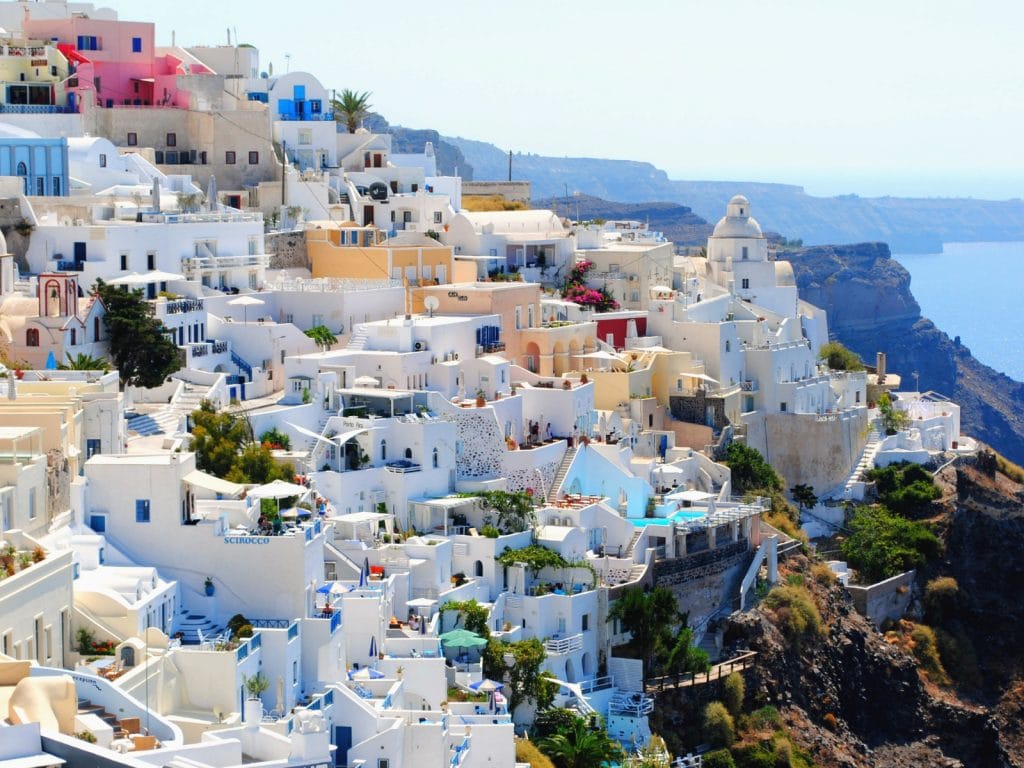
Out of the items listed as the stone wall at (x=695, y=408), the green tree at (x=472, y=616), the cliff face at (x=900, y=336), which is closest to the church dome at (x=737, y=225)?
the stone wall at (x=695, y=408)

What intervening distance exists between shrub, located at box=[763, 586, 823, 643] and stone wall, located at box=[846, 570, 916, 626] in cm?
482

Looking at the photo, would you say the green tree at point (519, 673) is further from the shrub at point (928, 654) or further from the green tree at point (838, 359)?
the green tree at point (838, 359)

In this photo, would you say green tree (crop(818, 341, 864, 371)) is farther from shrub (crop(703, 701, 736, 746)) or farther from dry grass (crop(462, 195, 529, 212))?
shrub (crop(703, 701, 736, 746))

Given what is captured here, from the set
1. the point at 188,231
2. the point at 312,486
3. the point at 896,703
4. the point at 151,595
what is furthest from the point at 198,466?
the point at 896,703

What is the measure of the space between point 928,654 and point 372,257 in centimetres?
1783

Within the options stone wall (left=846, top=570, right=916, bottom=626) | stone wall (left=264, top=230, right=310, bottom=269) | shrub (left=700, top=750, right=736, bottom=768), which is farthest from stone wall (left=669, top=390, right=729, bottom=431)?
shrub (left=700, top=750, right=736, bottom=768)

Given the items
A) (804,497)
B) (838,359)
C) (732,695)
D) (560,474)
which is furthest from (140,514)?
(838,359)

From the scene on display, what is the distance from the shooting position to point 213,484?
4219 cm

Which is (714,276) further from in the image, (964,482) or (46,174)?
(46,174)

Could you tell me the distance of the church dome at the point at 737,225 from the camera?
71438 mm

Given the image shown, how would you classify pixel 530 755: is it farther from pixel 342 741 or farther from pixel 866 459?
pixel 866 459

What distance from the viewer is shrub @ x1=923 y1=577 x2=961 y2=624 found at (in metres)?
61.8

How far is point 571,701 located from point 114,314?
41.2 ft

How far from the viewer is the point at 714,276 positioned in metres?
70.6
